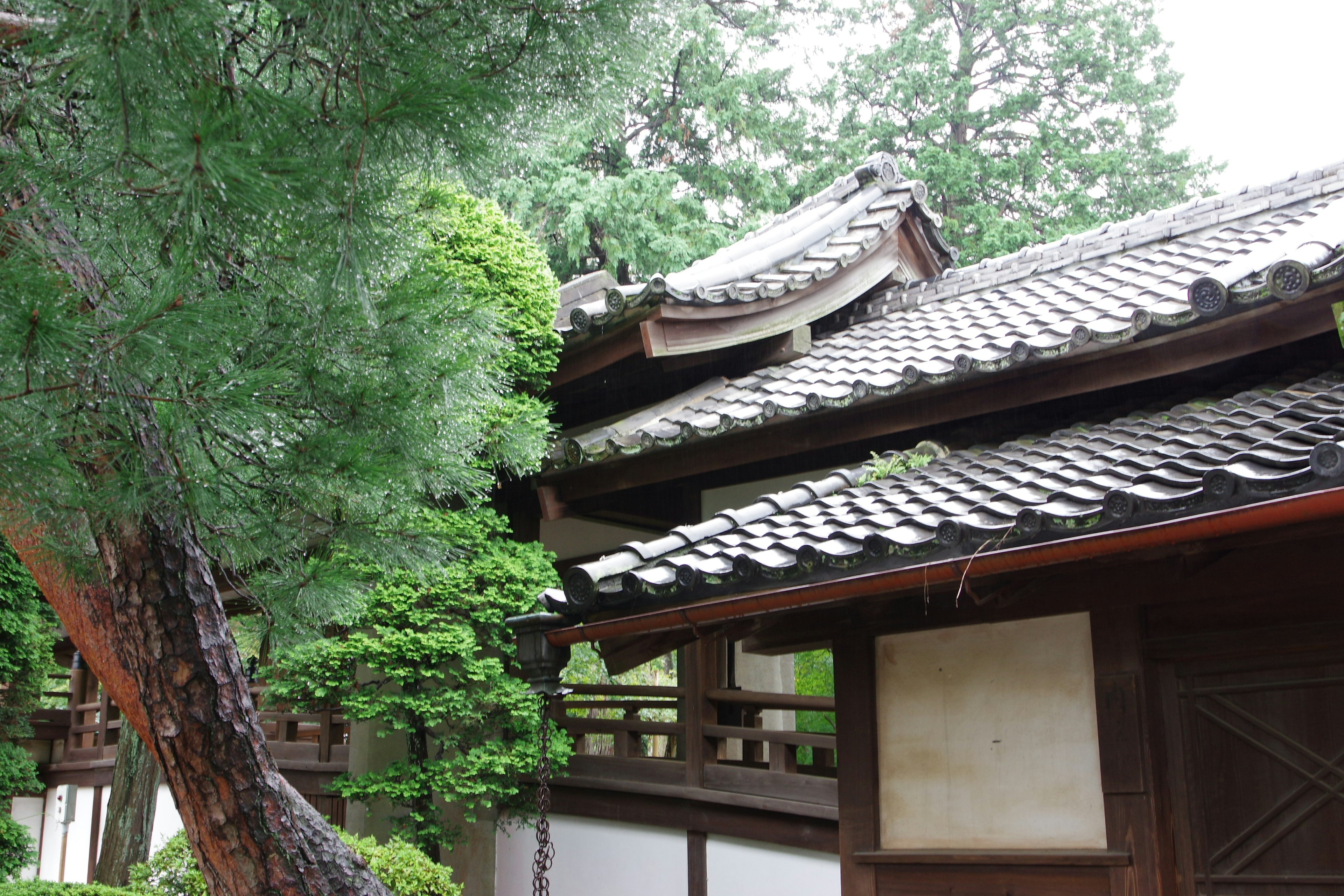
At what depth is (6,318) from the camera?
2250mm

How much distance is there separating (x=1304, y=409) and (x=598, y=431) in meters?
4.04

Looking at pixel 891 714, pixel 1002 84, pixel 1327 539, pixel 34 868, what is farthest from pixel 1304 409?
pixel 1002 84

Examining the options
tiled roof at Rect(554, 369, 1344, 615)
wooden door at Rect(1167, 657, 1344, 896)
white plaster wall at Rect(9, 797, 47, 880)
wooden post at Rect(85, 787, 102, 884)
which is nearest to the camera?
tiled roof at Rect(554, 369, 1344, 615)

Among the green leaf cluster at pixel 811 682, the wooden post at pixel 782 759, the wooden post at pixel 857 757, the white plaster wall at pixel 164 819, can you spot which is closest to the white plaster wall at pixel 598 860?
the wooden post at pixel 782 759

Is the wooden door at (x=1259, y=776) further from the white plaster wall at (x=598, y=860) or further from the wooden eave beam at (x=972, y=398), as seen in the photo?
the white plaster wall at (x=598, y=860)

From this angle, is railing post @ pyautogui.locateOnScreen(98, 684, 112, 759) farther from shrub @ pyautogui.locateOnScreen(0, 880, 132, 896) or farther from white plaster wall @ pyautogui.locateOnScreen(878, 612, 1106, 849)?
white plaster wall @ pyautogui.locateOnScreen(878, 612, 1106, 849)

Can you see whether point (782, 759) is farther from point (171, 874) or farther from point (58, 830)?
point (58, 830)

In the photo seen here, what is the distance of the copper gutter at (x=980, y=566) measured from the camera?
3.23 meters

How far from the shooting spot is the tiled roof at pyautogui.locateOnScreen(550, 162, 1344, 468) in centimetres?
506

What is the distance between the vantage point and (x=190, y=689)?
331cm

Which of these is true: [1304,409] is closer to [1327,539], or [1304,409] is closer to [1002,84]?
[1327,539]

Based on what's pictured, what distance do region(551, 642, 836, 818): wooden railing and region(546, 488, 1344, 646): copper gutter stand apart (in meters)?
1.20

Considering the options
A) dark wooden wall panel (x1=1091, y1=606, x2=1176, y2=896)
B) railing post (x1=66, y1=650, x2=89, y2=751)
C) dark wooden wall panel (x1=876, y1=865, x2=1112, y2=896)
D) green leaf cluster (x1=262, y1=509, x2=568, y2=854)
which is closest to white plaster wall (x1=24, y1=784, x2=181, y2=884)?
railing post (x1=66, y1=650, x2=89, y2=751)

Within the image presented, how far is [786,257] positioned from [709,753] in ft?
12.6
